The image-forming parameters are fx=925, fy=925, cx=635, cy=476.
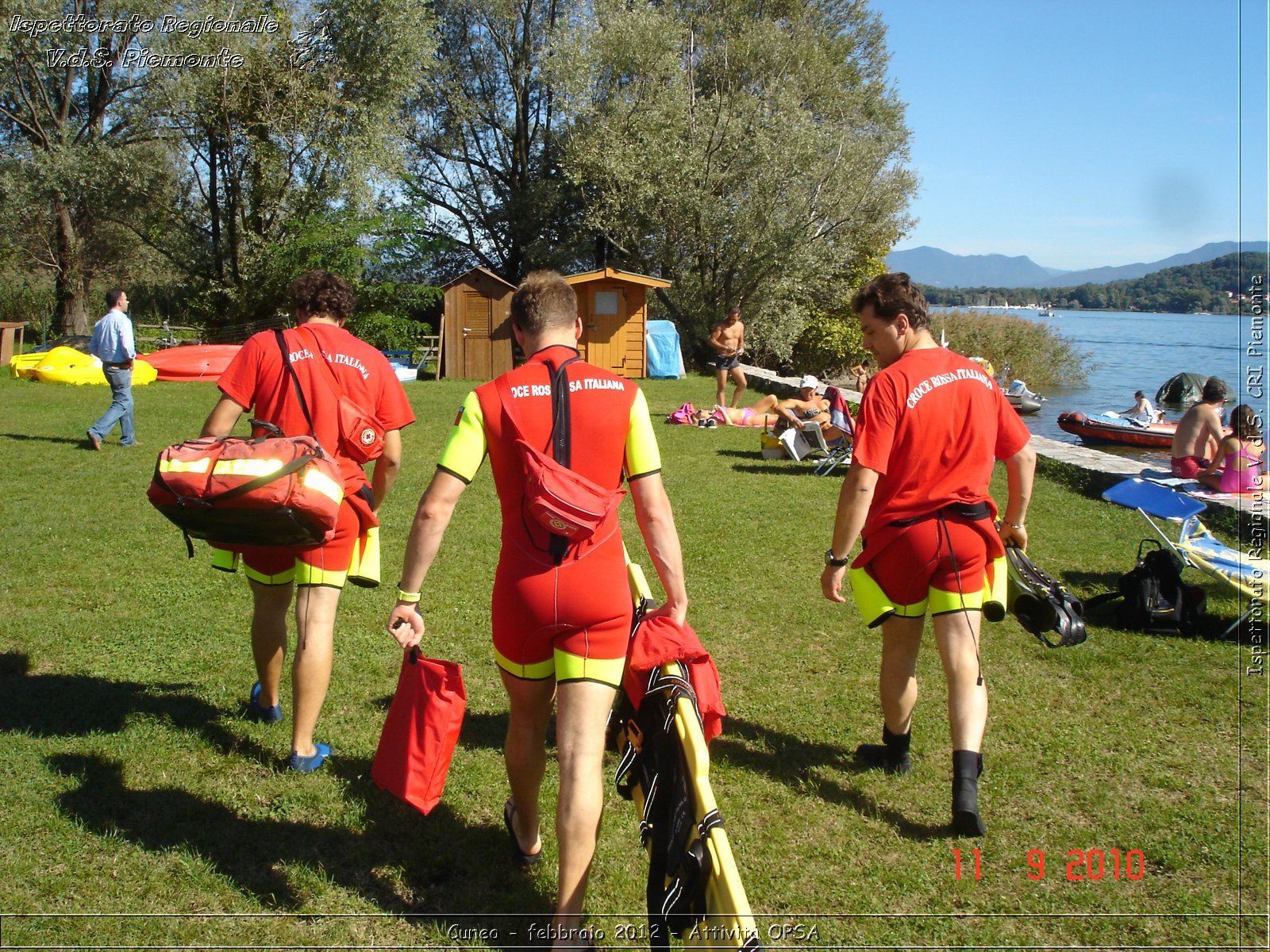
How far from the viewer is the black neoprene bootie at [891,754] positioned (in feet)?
12.8

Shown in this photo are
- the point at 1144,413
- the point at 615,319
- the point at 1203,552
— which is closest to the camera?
the point at 1203,552

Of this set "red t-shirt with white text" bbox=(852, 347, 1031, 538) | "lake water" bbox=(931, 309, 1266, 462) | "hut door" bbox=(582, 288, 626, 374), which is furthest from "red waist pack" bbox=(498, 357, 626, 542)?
"hut door" bbox=(582, 288, 626, 374)

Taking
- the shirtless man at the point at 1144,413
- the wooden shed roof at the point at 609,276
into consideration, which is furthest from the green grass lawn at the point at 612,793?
the wooden shed roof at the point at 609,276

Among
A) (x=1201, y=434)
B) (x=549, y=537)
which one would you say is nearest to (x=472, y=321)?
(x=1201, y=434)

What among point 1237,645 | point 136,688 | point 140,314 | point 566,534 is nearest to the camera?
point 566,534

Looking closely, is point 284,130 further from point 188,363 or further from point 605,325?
point 605,325

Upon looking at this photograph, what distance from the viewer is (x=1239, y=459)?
8000 mm

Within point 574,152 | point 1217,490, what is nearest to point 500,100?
point 574,152

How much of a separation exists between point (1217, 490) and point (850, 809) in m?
6.35

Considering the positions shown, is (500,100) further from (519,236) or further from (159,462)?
(159,462)

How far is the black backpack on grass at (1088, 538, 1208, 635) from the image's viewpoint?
5516mm

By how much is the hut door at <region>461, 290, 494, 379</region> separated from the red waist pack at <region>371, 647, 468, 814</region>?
18.6 meters

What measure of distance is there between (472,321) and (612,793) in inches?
725

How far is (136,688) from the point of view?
4.47 m
